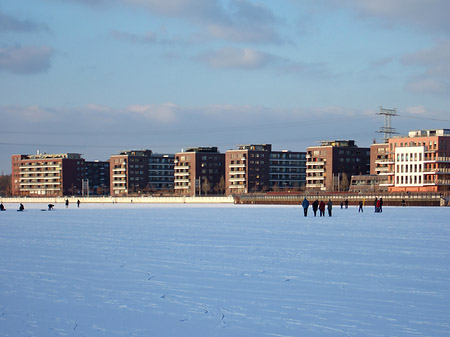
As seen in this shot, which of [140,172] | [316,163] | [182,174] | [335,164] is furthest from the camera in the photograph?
[140,172]

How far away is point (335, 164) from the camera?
14550cm

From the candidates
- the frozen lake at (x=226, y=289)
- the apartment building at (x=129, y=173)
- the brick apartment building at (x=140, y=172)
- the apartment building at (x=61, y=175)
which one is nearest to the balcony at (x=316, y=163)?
the brick apartment building at (x=140, y=172)

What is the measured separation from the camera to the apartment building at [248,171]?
160250mm

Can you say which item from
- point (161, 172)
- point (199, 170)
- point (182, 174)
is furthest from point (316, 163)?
point (161, 172)

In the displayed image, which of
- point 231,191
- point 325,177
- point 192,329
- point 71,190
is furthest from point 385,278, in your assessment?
point 71,190

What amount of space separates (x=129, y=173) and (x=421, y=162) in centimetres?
9878

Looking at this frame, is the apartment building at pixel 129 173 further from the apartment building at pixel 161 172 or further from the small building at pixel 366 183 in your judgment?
the small building at pixel 366 183

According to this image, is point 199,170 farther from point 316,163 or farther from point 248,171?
point 316,163

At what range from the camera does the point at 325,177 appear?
481 ft

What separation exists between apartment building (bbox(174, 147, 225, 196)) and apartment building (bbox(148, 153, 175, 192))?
528 inches

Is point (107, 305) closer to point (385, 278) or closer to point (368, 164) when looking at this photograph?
point (385, 278)

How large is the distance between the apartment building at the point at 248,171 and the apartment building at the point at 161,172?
27.7m

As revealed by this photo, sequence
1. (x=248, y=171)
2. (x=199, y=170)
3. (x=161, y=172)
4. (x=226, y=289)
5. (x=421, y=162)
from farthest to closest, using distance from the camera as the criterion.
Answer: (x=161, y=172)
(x=199, y=170)
(x=248, y=171)
(x=421, y=162)
(x=226, y=289)

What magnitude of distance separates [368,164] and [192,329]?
147 metres
